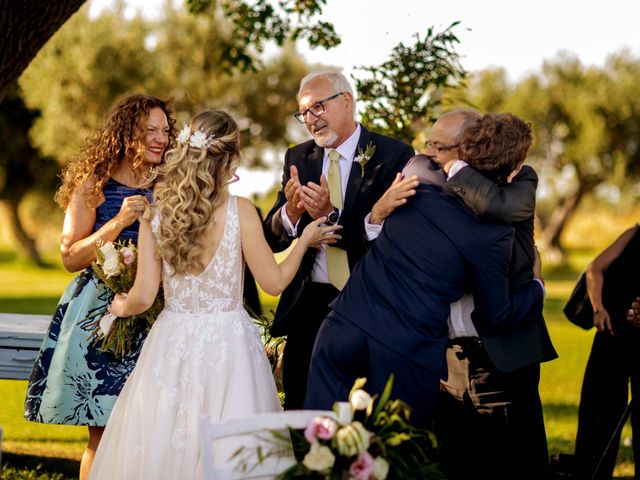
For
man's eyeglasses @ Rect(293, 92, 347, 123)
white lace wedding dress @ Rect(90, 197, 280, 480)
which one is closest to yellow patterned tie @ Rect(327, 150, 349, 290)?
man's eyeglasses @ Rect(293, 92, 347, 123)

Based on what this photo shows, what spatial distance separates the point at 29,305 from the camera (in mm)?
20875

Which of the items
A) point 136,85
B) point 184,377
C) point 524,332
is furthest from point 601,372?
point 136,85

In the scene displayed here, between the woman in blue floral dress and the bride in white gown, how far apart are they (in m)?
0.71

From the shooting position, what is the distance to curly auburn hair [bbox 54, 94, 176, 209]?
5184 mm

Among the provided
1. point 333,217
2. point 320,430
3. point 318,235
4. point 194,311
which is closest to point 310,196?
point 333,217

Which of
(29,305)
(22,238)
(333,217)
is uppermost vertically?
(22,238)

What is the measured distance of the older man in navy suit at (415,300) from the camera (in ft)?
12.4

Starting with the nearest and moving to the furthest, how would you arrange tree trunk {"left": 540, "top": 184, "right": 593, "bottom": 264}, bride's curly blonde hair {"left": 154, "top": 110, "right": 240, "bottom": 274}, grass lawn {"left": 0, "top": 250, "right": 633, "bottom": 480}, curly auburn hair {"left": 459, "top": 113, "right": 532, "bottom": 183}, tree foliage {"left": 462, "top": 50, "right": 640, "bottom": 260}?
curly auburn hair {"left": 459, "top": 113, "right": 532, "bottom": 183}
bride's curly blonde hair {"left": 154, "top": 110, "right": 240, "bottom": 274}
grass lawn {"left": 0, "top": 250, "right": 633, "bottom": 480}
tree foliage {"left": 462, "top": 50, "right": 640, "bottom": 260}
tree trunk {"left": 540, "top": 184, "right": 593, "bottom": 264}

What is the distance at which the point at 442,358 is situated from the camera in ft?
12.8

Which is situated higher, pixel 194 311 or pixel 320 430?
pixel 194 311

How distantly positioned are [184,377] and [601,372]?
2814 mm

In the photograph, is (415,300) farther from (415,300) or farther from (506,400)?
(506,400)

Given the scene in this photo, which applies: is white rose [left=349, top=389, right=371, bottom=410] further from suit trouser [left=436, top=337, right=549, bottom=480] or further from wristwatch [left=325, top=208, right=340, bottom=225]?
wristwatch [left=325, top=208, right=340, bottom=225]

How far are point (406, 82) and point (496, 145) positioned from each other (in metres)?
3.28
